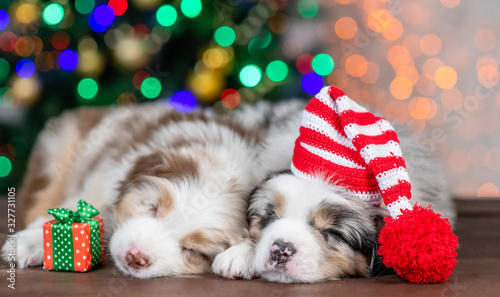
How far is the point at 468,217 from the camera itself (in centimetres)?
338

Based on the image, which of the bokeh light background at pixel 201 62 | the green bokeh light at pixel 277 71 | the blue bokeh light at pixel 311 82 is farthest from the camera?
the blue bokeh light at pixel 311 82

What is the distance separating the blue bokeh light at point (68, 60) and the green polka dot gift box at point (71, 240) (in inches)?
87.3

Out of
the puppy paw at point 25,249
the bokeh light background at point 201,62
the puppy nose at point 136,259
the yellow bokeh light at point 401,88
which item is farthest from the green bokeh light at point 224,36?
the yellow bokeh light at point 401,88

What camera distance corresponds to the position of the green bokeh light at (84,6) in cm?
387

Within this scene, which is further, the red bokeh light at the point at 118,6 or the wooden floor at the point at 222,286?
the red bokeh light at the point at 118,6

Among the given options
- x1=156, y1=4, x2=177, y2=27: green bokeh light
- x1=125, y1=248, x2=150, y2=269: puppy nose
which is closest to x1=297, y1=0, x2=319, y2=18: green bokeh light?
x1=156, y1=4, x2=177, y2=27: green bokeh light

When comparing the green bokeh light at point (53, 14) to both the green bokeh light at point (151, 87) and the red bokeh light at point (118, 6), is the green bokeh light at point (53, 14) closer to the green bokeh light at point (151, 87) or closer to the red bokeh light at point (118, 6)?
the red bokeh light at point (118, 6)

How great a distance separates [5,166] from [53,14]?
5.30 feet

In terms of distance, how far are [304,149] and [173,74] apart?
2.19 metres

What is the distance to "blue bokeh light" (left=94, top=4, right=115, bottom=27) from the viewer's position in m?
3.85

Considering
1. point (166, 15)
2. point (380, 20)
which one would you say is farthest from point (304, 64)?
point (380, 20)

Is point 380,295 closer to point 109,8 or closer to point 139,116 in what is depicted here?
point 139,116

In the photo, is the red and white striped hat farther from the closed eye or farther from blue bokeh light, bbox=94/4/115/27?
blue bokeh light, bbox=94/4/115/27

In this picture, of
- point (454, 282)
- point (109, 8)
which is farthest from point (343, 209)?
point (109, 8)
